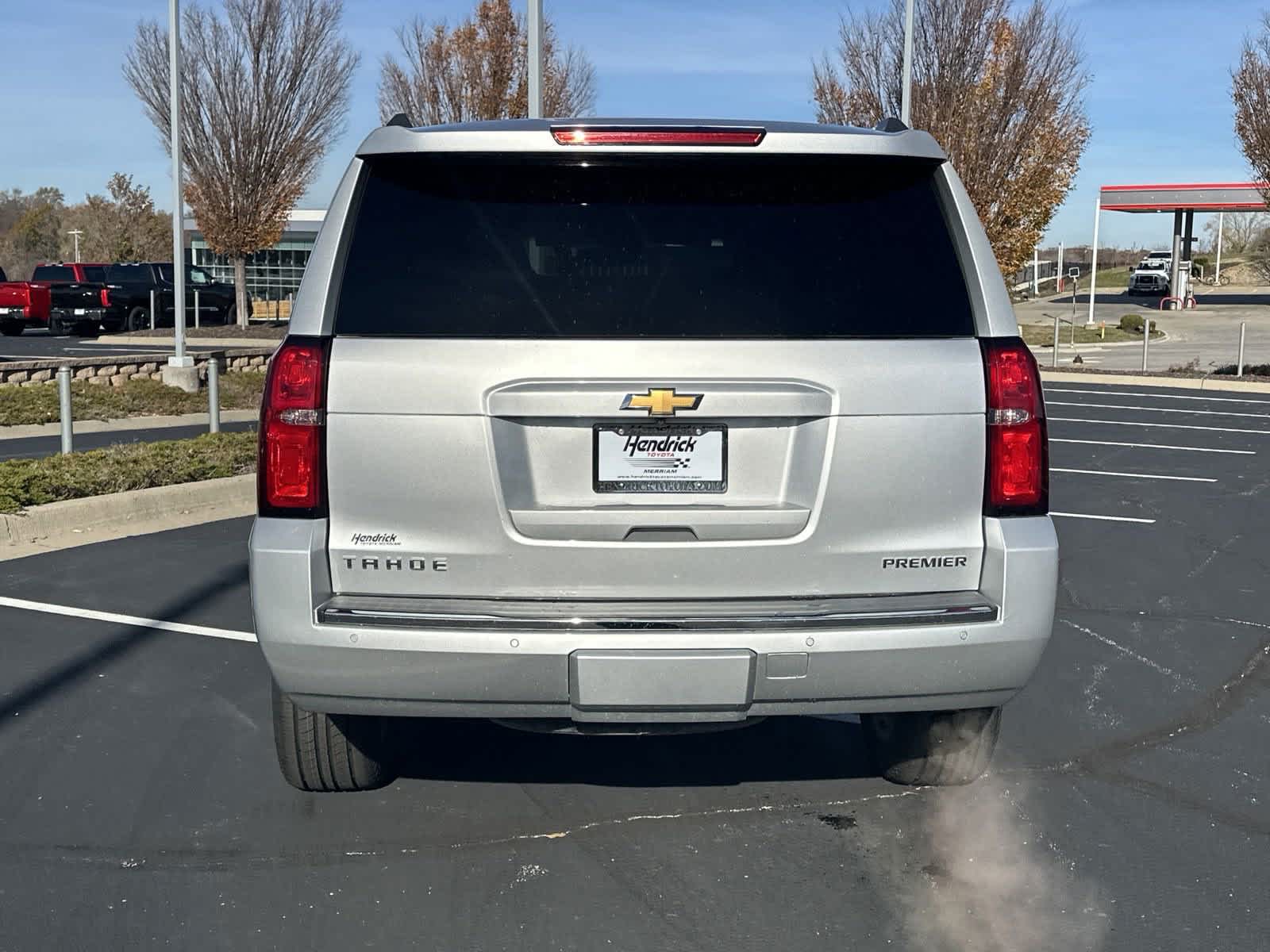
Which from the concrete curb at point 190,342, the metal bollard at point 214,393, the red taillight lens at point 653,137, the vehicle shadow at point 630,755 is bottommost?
the vehicle shadow at point 630,755

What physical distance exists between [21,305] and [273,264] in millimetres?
22097

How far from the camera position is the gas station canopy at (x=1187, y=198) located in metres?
63.5

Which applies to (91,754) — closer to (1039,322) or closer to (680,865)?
(680,865)

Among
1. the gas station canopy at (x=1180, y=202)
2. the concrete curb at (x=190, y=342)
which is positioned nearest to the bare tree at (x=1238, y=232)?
the gas station canopy at (x=1180, y=202)

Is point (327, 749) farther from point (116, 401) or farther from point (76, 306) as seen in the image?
point (76, 306)

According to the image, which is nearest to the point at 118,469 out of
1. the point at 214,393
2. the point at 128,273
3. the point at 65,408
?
the point at 65,408

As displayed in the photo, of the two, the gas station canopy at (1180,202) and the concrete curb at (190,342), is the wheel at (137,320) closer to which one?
the concrete curb at (190,342)

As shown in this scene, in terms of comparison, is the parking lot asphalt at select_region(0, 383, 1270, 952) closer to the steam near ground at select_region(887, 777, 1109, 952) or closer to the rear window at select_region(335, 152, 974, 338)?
the steam near ground at select_region(887, 777, 1109, 952)

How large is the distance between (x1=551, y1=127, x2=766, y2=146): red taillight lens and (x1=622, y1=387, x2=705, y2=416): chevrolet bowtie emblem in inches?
27.2

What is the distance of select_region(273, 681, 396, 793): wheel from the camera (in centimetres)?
451

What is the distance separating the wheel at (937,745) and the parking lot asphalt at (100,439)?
10734 millimetres

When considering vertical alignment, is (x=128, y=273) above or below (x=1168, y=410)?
above

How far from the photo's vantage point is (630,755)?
17.2 feet

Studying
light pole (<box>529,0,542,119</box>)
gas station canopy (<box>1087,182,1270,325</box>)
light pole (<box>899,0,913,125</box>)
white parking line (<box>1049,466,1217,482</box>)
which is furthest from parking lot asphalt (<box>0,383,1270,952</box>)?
gas station canopy (<box>1087,182,1270,325</box>)
